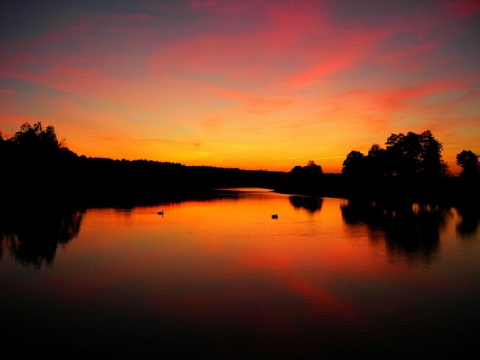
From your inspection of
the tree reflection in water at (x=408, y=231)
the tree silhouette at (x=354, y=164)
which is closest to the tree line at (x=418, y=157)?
the tree silhouette at (x=354, y=164)

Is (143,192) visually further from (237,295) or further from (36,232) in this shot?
(237,295)

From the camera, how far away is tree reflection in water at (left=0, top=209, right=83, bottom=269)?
25.5m

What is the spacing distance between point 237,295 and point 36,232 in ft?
81.1

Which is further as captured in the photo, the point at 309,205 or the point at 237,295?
the point at 309,205

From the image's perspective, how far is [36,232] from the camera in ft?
113

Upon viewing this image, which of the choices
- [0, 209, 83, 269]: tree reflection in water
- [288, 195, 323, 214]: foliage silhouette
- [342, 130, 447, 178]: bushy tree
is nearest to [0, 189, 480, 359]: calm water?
[0, 209, 83, 269]: tree reflection in water

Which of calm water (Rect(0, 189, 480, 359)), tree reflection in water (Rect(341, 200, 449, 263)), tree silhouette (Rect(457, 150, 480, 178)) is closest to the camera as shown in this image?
calm water (Rect(0, 189, 480, 359))

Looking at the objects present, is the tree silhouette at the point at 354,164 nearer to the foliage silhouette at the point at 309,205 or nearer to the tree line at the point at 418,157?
the tree line at the point at 418,157

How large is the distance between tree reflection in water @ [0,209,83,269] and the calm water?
24 cm

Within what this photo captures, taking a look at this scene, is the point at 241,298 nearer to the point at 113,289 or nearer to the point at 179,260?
the point at 113,289

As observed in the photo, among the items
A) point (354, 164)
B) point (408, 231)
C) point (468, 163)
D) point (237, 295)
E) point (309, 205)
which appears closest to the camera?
point (237, 295)

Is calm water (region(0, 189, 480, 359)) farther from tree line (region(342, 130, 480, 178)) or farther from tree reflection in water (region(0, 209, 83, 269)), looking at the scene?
tree line (region(342, 130, 480, 178))

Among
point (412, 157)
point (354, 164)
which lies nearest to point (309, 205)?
point (412, 157)

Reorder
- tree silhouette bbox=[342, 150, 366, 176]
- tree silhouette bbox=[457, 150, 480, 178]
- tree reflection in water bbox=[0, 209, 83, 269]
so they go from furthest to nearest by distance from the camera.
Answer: tree silhouette bbox=[342, 150, 366, 176], tree silhouette bbox=[457, 150, 480, 178], tree reflection in water bbox=[0, 209, 83, 269]
